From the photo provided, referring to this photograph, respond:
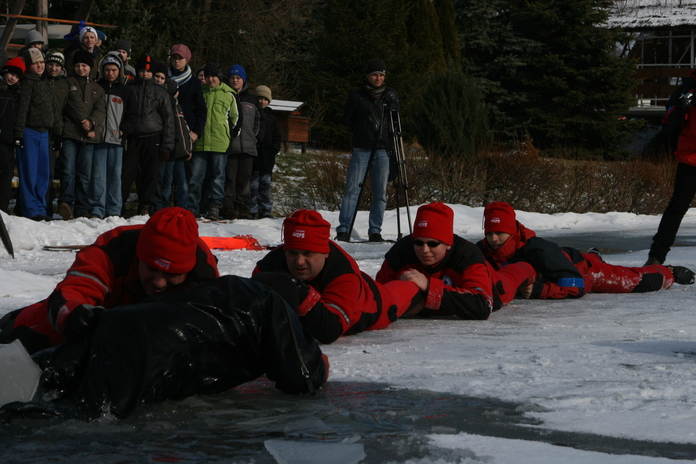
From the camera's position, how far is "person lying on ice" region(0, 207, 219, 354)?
141 inches

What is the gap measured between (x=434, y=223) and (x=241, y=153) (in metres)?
6.84

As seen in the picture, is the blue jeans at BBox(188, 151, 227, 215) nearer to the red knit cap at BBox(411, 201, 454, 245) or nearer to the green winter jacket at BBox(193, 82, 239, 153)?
the green winter jacket at BBox(193, 82, 239, 153)

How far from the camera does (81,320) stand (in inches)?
126

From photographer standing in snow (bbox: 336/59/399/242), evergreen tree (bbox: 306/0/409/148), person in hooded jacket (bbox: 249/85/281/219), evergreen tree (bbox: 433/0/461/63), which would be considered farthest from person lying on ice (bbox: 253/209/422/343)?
evergreen tree (bbox: 433/0/461/63)

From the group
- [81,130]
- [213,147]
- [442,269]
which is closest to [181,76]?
[213,147]

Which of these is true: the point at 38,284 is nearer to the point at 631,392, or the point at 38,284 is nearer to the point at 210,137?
the point at 631,392

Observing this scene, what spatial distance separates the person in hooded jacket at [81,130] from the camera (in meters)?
10.0

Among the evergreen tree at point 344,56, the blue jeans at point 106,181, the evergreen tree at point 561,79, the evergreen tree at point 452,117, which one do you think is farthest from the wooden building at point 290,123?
the blue jeans at point 106,181

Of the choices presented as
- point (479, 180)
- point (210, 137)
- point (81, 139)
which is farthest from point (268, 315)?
point (479, 180)

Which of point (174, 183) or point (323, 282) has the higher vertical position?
point (323, 282)

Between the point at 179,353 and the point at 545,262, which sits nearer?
the point at 179,353

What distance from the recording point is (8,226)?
8328mm

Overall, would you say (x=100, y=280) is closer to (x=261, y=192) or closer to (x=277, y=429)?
(x=277, y=429)

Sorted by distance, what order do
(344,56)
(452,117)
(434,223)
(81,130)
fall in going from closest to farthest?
(434,223), (81,130), (452,117), (344,56)
